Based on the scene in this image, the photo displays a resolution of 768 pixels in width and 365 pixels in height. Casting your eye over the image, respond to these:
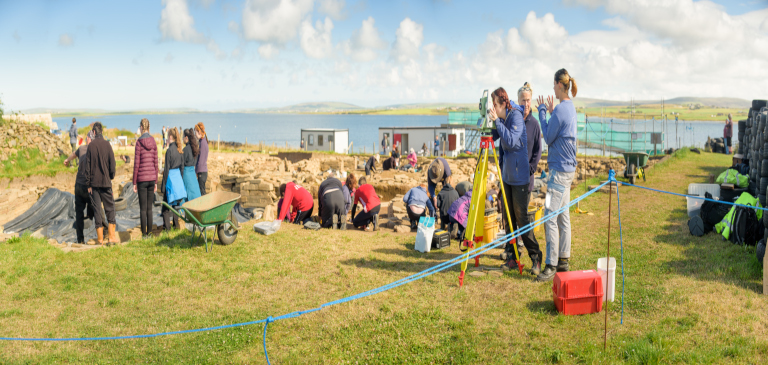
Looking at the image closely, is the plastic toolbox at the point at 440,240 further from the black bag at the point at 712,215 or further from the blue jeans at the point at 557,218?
the black bag at the point at 712,215

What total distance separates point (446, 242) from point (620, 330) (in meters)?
3.39

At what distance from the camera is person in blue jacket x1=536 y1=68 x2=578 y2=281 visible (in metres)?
5.15

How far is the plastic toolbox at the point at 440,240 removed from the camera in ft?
23.6

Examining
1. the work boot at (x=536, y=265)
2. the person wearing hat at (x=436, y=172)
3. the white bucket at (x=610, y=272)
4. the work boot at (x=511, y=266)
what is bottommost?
the work boot at (x=511, y=266)

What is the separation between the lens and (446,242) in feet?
24.1

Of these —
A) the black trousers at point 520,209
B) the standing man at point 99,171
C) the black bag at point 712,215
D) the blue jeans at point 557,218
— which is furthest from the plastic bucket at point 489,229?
the standing man at point 99,171

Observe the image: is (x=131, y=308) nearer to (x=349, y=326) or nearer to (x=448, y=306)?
(x=349, y=326)

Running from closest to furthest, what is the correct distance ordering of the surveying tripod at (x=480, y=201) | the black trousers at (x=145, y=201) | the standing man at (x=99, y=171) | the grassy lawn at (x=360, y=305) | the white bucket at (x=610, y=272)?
the grassy lawn at (x=360, y=305), the white bucket at (x=610, y=272), the surveying tripod at (x=480, y=201), the standing man at (x=99, y=171), the black trousers at (x=145, y=201)

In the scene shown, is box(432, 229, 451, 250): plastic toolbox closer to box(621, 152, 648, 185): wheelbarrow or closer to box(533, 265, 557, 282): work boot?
box(533, 265, 557, 282): work boot

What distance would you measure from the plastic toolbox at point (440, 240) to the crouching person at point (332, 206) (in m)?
2.45

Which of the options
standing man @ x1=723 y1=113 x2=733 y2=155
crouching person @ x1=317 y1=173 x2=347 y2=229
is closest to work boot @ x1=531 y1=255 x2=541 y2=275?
crouching person @ x1=317 y1=173 x2=347 y2=229

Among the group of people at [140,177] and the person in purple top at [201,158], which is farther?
the person in purple top at [201,158]

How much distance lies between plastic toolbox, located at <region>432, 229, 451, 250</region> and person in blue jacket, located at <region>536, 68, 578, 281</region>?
6.87ft

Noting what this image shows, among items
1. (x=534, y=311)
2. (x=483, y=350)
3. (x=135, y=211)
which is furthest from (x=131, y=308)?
(x=135, y=211)
